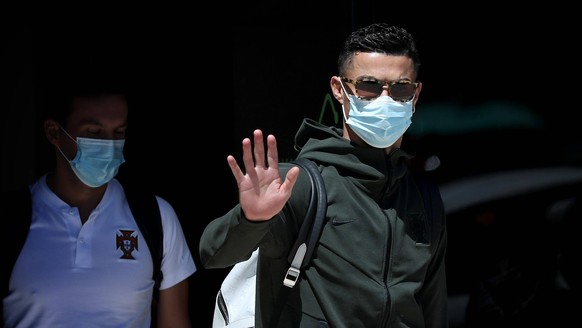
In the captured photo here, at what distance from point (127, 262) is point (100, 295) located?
150mm

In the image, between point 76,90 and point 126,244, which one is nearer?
point 126,244

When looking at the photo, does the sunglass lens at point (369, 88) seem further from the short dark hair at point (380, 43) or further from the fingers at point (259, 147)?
the fingers at point (259, 147)

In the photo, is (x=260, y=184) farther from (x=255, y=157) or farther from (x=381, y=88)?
(x=381, y=88)

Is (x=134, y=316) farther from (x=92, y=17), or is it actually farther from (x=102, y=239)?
Result: (x=92, y=17)

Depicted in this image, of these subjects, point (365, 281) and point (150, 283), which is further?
point (150, 283)

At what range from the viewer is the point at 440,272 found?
9.78 ft

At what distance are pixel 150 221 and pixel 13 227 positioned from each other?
471 mm

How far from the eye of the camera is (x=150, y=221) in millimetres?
3227

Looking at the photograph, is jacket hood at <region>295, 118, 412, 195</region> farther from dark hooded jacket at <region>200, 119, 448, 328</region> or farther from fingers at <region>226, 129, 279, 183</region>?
fingers at <region>226, 129, 279, 183</region>

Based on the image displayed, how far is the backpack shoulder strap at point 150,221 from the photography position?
10.5ft

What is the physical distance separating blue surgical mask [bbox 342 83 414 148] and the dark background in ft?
4.28

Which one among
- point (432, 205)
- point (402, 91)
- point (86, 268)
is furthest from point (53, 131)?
point (432, 205)

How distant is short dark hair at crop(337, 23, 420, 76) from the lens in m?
2.97

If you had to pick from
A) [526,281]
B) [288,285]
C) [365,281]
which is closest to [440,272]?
[365,281]
